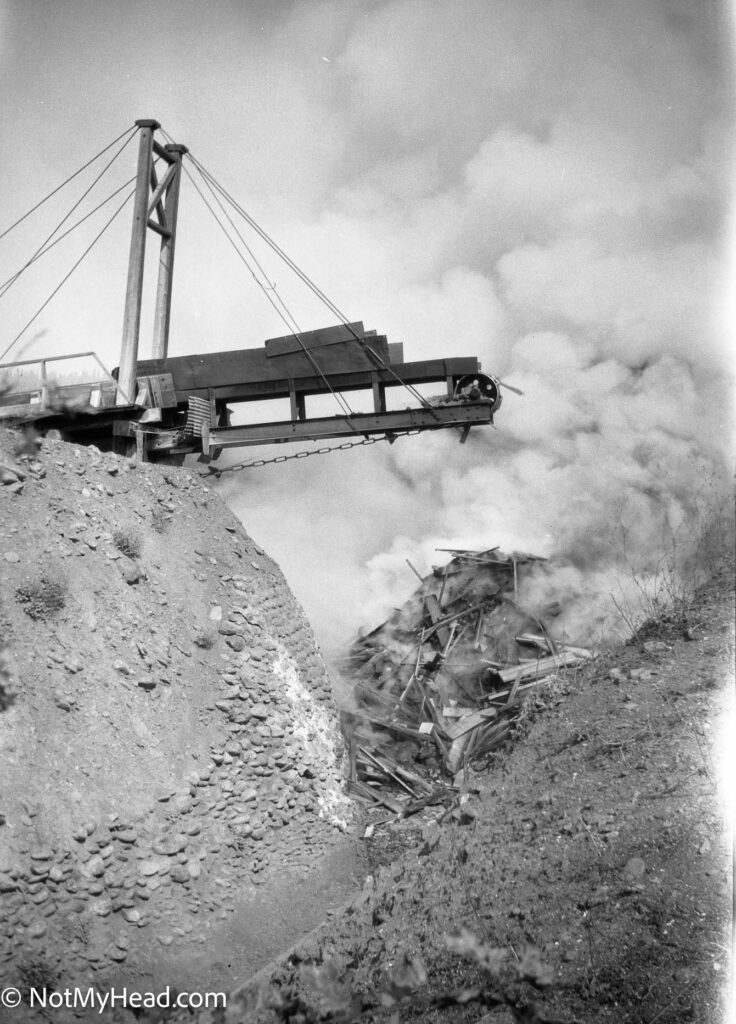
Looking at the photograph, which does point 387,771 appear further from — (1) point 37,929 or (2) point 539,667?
(1) point 37,929

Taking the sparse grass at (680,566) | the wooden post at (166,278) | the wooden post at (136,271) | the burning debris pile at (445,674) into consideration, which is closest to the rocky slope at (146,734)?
the wooden post at (136,271)

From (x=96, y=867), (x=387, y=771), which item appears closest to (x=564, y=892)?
(x=96, y=867)

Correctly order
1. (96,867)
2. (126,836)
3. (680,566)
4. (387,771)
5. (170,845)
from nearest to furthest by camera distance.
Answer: (96,867) → (126,836) → (170,845) → (387,771) → (680,566)

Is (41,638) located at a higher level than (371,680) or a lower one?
higher

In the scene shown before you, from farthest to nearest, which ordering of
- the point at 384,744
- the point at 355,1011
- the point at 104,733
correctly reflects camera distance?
the point at 384,744 < the point at 104,733 < the point at 355,1011

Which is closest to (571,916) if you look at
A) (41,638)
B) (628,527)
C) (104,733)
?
(104,733)

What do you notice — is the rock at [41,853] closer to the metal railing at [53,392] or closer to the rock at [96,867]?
the rock at [96,867]

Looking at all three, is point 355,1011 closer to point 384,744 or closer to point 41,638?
point 41,638
